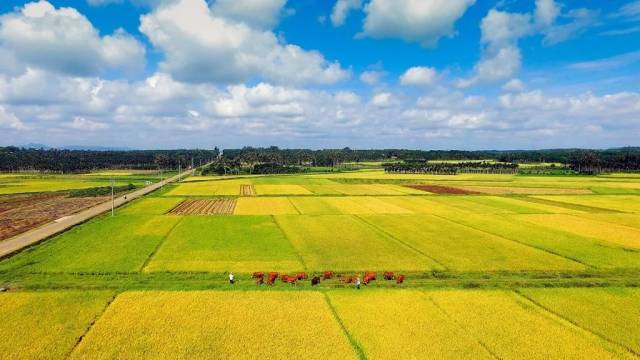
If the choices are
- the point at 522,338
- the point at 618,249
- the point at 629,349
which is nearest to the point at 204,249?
the point at 522,338

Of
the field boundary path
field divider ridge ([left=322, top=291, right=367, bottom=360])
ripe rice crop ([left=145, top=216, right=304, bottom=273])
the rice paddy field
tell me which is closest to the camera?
field divider ridge ([left=322, top=291, right=367, bottom=360])

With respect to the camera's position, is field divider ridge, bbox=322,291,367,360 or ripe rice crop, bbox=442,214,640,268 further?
ripe rice crop, bbox=442,214,640,268

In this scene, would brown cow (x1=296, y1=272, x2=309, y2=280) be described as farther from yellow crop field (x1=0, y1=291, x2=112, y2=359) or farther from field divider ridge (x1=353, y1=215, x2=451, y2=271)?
yellow crop field (x1=0, y1=291, x2=112, y2=359)

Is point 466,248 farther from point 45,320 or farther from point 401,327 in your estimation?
point 45,320

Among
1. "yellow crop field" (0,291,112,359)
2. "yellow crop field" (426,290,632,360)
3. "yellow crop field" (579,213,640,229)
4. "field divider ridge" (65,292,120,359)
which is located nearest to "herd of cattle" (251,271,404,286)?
"yellow crop field" (426,290,632,360)

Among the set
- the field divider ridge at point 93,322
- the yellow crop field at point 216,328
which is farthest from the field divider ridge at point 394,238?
the field divider ridge at point 93,322

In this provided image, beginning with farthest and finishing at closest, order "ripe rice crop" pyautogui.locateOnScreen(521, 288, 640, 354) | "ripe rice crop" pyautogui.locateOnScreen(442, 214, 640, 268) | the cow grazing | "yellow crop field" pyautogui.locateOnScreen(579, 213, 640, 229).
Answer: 1. "yellow crop field" pyautogui.locateOnScreen(579, 213, 640, 229)
2. "ripe rice crop" pyautogui.locateOnScreen(442, 214, 640, 268)
3. the cow grazing
4. "ripe rice crop" pyautogui.locateOnScreen(521, 288, 640, 354)

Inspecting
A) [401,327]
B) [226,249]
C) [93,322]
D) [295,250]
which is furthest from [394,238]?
[93,322]
